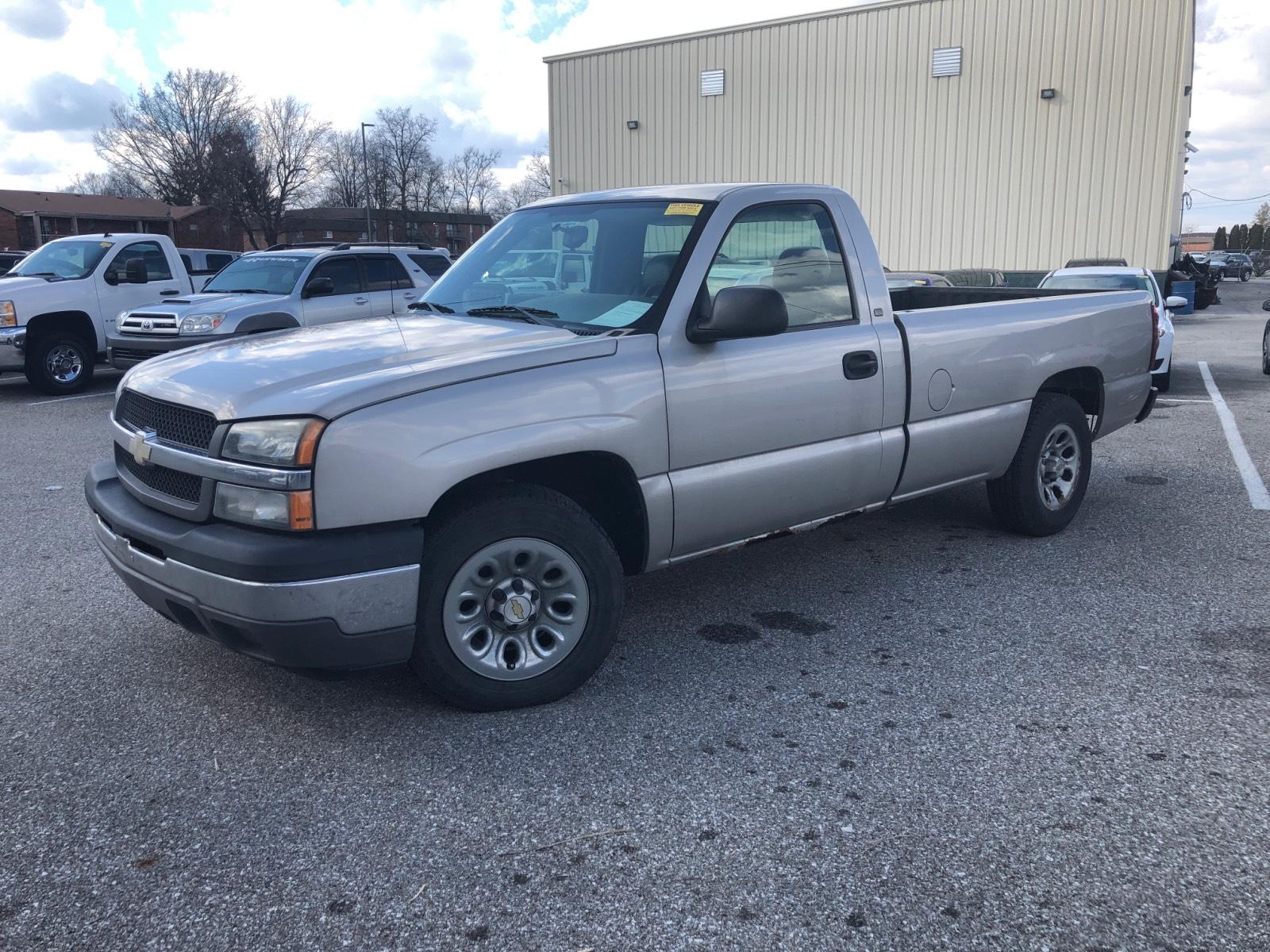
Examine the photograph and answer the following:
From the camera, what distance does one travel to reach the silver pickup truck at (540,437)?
3.27m

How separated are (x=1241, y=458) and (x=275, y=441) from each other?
7.93 m

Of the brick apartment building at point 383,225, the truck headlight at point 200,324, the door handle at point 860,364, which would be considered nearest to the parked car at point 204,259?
the truck headlight at point 200,324

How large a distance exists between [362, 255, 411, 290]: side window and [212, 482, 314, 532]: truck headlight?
31.2 feet

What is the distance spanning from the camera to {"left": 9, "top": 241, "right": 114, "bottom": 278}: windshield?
1330 cm

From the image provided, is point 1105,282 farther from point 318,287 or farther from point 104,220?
point 104,220

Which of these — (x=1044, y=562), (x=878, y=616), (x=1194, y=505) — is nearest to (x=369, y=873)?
(x=878, y=616)

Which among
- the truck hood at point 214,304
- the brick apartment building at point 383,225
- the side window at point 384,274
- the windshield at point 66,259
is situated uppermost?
the brick apartment building at point 383,225

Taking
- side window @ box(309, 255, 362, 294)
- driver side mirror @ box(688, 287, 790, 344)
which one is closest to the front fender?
driver side mirror @ box(688, 287, 790, 344)

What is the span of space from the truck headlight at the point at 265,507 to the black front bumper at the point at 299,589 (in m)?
0.04

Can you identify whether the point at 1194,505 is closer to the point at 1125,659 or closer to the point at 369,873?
the point at 1125,659

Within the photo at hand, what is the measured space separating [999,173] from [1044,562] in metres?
21.6

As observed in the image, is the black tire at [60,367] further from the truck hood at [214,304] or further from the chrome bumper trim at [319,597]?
the chrome bumper trim at [319,597]

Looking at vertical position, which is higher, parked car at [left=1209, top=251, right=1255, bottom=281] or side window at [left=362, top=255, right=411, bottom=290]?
side window at [left=362, top=255, right=411, bottom=290]

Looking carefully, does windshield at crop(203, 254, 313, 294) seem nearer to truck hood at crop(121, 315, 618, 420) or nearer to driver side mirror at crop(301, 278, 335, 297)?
driver side mirror at crop(301, 278, 335, 297)
